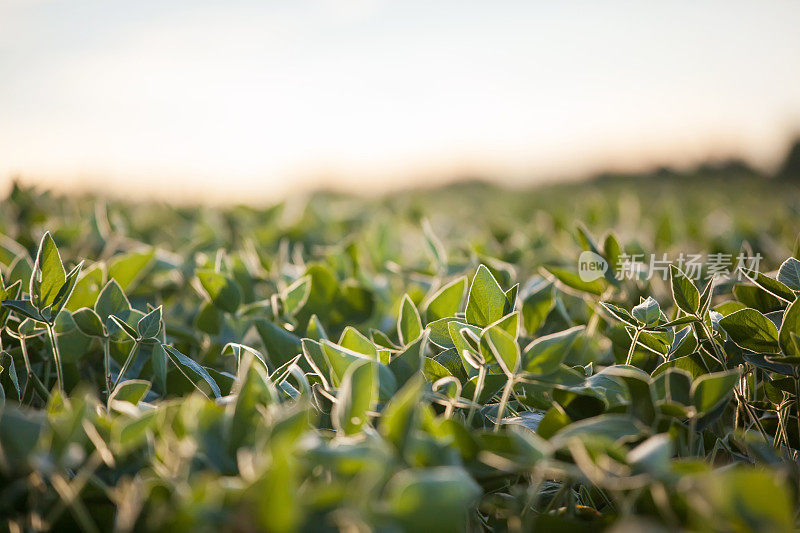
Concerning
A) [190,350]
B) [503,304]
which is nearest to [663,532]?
[503,304]

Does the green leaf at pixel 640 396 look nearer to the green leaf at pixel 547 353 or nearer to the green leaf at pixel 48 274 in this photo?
the green leaf at pixel 547 353

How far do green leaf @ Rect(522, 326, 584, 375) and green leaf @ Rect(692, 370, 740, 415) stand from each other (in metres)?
0.15

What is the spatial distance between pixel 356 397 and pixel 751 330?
586 millimetres

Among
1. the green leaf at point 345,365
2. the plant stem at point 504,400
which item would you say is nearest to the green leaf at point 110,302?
the green leaf at point 345,365

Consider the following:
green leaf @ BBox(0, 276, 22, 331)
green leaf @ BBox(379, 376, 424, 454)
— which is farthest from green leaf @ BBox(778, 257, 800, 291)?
green leaf @ BBox(0, 276, 22, 331)

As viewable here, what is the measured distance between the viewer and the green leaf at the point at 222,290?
3.56 ft

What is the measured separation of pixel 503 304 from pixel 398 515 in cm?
45

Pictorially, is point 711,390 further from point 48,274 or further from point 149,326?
point 48,274

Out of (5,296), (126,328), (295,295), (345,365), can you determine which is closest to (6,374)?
(5,296)

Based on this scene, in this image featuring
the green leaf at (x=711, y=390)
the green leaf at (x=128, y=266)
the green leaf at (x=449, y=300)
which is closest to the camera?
the green leaf at (x=711, y=390)

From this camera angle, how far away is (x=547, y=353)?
2.39ft

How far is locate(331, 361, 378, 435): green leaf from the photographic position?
0.64 meters

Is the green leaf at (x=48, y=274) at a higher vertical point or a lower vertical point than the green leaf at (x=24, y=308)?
higher

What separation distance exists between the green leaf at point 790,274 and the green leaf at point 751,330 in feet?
0.56
